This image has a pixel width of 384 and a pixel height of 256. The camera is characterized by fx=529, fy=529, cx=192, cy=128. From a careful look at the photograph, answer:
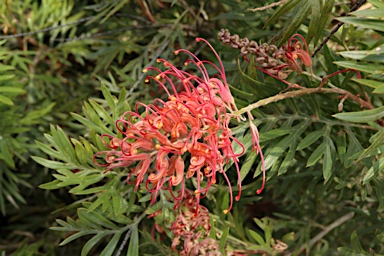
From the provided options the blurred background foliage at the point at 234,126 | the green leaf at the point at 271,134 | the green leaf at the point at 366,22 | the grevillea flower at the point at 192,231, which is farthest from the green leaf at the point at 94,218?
the green leaf at the point at 366,22

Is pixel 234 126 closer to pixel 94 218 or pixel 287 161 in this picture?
pixel 287 161

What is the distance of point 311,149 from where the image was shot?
1.06 meters

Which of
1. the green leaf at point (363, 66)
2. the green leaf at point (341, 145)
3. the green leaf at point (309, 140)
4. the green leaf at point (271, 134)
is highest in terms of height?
the green leaf at point (363, 66)

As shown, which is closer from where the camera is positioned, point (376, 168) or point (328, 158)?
point (376, 168)

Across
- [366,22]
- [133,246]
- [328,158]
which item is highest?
[366,22]

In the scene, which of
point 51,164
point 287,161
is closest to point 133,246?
point 51,164

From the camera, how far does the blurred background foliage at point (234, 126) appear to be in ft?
2.81

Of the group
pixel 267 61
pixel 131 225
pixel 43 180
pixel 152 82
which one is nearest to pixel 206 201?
pixel 131 225

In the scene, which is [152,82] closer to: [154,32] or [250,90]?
[154,32]

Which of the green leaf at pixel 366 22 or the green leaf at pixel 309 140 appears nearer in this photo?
the green leaf at pixel 366 22

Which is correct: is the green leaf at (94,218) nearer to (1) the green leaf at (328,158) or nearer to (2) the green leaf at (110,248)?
(2) the green leaf at (110,248)

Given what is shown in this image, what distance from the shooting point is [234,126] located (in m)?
0.94


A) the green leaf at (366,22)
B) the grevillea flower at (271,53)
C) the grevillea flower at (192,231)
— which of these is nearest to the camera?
the green leaf at (366,22)

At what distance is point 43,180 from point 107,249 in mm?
580
